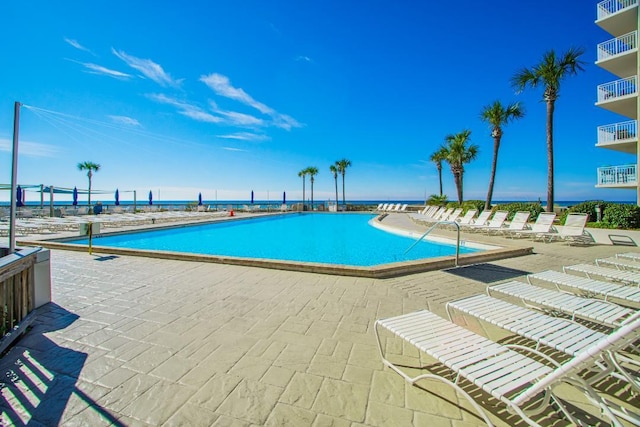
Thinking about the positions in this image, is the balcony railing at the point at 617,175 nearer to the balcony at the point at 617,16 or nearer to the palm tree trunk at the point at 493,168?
the palm tree trunk at the point at 493,168

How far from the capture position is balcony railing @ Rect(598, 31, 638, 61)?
13000 mm

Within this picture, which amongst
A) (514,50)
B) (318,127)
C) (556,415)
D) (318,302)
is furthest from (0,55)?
(318,127)

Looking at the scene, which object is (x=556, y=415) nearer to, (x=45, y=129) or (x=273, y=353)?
(x=273, y=353)

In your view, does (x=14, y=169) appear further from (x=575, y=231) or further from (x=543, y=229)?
(x=575, y=231)

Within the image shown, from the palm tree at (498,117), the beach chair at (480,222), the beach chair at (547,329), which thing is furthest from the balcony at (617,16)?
the beach chair at (547,329)

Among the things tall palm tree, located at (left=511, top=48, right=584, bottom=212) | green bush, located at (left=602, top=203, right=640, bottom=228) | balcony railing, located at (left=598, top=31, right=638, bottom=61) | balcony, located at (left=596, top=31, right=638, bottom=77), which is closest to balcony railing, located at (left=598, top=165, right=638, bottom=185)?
tall palm tree, located at (left=511, top=48, right=584, bottom=212)

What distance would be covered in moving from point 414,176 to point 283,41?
31.0m

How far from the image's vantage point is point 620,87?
13.1m

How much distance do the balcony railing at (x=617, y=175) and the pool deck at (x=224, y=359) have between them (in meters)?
14.4

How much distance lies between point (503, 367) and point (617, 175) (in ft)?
56.5

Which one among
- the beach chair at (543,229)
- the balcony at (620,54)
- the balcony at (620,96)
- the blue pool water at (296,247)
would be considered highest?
the balcony at (620,54)

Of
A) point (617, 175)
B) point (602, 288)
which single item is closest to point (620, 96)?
point (617, 175)

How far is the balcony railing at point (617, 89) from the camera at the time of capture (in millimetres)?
12742

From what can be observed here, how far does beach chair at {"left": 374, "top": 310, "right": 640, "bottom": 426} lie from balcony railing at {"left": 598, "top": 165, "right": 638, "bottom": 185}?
16544 mm
